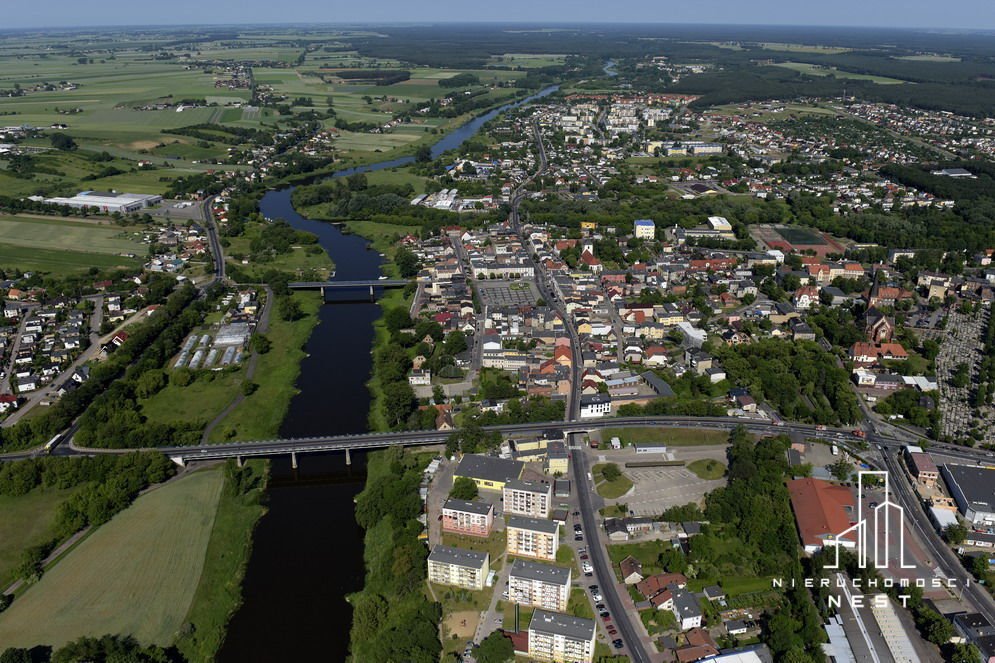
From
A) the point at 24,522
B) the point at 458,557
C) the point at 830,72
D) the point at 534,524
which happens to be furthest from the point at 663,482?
the point at 830,72

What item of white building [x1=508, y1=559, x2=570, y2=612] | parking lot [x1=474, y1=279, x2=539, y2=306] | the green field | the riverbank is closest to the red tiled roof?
white building [x1=508, y1=559, x2=570, y2=612]

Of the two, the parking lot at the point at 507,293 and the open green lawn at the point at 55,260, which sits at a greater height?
the parking lot at the point at 507,293

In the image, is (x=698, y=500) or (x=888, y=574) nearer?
(x=888, y=574)

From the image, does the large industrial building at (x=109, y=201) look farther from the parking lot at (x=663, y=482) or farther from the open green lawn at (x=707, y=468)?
the open green lawn at (x=707, y=468)

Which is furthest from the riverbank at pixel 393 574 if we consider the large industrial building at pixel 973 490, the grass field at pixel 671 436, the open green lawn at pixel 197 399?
the large industrial building at pixel 973 490

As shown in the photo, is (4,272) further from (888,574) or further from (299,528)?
(888,574)

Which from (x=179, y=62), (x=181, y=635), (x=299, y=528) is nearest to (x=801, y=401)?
(x=299, y=528)
